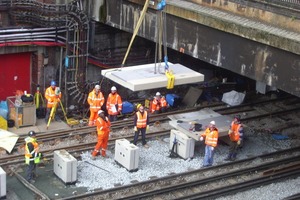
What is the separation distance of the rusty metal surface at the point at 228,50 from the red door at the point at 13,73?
407 cm

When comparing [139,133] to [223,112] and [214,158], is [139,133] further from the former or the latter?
[223,112]

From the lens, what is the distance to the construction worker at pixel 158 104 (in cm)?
2330

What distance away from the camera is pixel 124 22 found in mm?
23094

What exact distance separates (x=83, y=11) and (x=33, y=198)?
944 cm

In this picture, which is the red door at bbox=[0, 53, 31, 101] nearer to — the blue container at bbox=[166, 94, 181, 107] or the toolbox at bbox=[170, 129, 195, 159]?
the blue container at bbox=[166, 94, 181, 107]

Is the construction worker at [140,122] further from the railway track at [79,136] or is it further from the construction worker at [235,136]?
the construction worker at [235,136]

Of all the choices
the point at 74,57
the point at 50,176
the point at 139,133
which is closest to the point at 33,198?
the point at 50,176

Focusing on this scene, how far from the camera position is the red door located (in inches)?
894

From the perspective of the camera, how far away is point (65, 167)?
17.1 meters

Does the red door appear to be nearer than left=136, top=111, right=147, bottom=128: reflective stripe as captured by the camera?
No

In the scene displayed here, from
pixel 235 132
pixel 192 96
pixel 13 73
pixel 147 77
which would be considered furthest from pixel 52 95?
pixel 235 132

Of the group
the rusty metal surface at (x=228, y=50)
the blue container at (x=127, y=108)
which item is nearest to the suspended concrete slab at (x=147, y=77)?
the rusty metal surface at (x=228, y=50)

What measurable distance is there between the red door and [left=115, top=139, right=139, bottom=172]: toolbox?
6.33 metres

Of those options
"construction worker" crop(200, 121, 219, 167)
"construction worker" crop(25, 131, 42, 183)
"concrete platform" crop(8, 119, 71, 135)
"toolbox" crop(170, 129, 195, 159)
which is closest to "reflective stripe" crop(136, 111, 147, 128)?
"toolbox" crop(170, 129, 195, 159)
